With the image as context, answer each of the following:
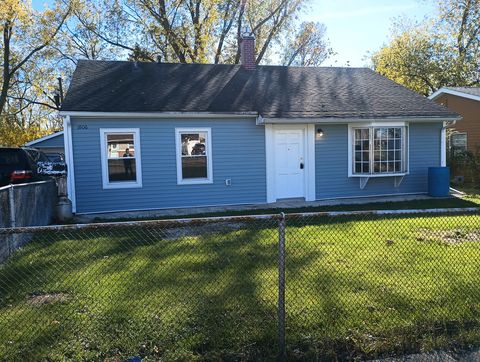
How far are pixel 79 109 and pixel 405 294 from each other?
9318 millimetres

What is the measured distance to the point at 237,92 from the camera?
1368cm

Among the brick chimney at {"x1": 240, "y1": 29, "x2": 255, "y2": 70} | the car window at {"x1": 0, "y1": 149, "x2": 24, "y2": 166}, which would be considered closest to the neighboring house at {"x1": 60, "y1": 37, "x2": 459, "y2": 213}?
the brick chimney at {"x1": 240, "y1": 29, "x2": 255, "y2": 70}

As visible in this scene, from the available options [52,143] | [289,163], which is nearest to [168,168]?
[289,163]

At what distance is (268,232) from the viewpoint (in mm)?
8016

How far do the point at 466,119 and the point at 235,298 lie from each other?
755 inches

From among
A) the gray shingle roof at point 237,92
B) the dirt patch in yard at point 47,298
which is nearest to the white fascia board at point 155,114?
the gray shingle roof at point 237,92

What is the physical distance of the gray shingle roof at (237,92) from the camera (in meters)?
12.0

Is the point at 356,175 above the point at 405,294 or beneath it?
above

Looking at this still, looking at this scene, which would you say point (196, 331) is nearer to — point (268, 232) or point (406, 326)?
point (406, 326)

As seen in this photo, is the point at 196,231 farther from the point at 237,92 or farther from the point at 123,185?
the point at 237,92

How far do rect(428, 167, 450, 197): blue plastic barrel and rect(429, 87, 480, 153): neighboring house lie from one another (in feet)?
22.4

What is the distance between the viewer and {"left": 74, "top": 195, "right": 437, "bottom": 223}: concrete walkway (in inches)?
433

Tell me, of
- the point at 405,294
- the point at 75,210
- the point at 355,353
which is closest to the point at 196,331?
the point at 355,353

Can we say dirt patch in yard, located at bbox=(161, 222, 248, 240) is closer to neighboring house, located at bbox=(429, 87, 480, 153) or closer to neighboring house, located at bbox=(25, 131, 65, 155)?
neighboring house, located at bbox=(429, 87, 480, 153)
